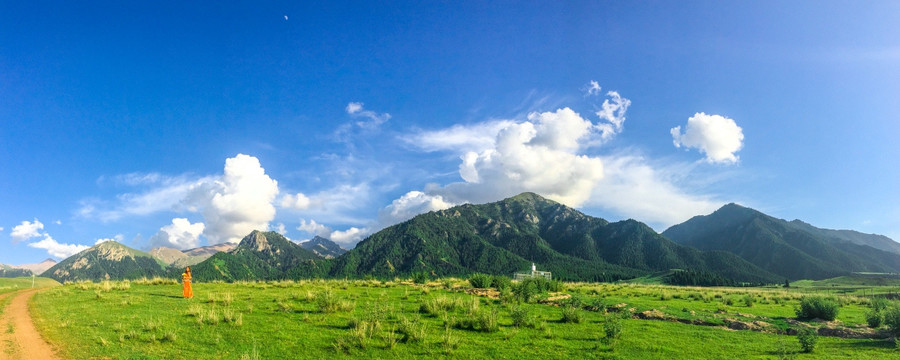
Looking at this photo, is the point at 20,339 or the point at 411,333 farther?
the point at 411,333

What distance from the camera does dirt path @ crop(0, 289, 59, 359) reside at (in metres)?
13.4

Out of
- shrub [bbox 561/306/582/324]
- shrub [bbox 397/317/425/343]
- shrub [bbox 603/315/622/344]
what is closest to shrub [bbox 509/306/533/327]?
shrub [bbox 561/306/582/324]

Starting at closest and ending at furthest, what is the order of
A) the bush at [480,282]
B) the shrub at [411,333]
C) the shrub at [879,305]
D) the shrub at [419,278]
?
the shrub at [411,333], the shrub at [879,305], the bush at [480,282], the shrub at [419,278]

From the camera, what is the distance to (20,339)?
15.1 m

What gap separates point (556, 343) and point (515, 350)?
224 centimetres

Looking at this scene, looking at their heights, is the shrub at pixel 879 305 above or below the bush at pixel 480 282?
below

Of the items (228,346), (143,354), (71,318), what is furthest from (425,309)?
(71,318)

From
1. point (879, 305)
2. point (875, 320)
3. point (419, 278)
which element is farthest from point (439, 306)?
point (879, 305)

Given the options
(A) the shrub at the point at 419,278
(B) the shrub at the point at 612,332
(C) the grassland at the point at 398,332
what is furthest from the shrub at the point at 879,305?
(A) the shrub at the point at 419,278

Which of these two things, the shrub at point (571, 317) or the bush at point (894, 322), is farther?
the shrub at point (571, 317)

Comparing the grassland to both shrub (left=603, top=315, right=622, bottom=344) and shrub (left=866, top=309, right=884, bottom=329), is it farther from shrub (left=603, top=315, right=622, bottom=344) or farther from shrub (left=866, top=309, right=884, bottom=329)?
shrub (left=866, top=309, right=884, bottom=329)

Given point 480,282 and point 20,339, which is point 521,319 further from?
point 20,339

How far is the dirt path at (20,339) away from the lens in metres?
13.4

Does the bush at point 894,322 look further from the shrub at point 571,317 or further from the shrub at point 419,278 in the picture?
the shrub at point 419,278
